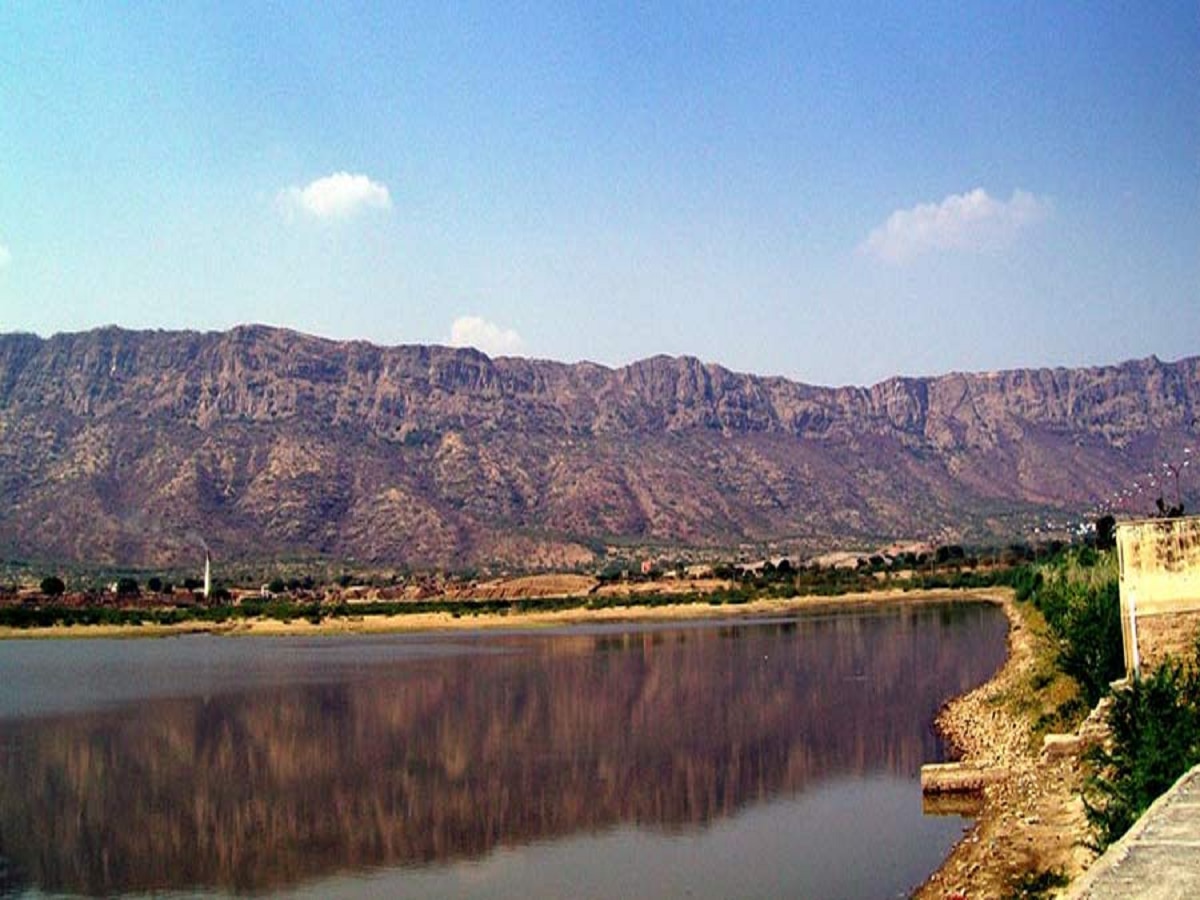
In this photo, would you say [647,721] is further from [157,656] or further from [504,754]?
[157,656]

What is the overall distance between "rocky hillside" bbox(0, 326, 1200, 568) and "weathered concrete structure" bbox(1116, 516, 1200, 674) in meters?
115

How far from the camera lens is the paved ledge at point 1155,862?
7.18m

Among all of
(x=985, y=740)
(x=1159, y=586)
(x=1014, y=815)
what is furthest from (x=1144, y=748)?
(x=985, y=740)

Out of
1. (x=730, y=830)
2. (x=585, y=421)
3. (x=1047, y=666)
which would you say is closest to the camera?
(x=730, y=830)

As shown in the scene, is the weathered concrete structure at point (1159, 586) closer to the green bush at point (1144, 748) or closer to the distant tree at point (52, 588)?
the green bush at point (1144, 748)

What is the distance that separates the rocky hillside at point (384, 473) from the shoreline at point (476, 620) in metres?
39.1

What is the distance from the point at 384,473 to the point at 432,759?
120 metres

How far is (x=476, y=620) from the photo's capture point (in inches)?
3450

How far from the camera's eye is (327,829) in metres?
22.8

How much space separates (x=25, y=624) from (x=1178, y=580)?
276 ft

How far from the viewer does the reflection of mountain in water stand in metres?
21.8

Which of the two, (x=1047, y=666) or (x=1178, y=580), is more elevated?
(x=1178, y=580)

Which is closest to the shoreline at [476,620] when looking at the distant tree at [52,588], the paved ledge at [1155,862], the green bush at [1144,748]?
the distant tree at [52,588]

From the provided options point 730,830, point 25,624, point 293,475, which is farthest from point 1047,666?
point 293,475
